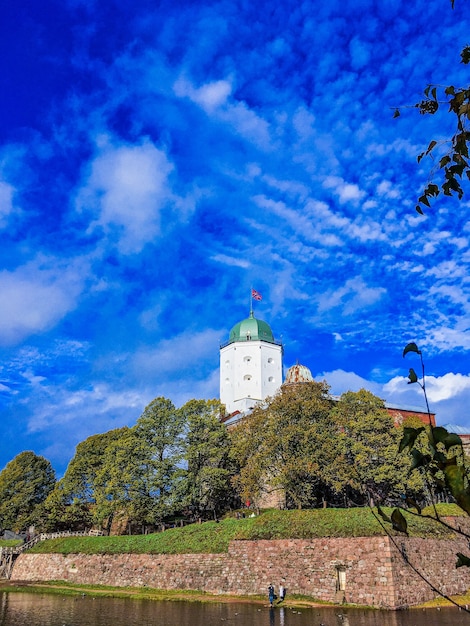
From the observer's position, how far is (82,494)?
155 ft

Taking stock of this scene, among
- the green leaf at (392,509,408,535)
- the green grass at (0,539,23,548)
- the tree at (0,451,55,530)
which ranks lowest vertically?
the green grass at (0,539,23,548)

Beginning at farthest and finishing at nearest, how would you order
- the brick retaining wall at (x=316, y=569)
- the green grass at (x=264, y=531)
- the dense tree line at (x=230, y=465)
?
1. the dense tree line at (x=230, y=465)
2. the green grass at (x=264, y=531)
3. the brick retaining wall at (x=316, y=569)

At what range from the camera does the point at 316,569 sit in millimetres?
25562

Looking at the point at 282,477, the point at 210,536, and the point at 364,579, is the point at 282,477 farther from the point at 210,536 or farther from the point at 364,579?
the point at 364,579

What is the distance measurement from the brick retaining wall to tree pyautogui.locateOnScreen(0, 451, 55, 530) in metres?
20.1

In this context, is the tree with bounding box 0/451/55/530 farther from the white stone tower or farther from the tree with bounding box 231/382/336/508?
the tree with bounding box 231/382/336/508

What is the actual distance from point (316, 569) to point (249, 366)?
37329mm

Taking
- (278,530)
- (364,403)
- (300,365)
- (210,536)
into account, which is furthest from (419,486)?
(300,365)

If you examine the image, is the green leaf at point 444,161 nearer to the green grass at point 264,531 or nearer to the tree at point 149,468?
the green grass at point 264,531

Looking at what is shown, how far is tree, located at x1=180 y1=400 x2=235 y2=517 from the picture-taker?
3900 centimetres

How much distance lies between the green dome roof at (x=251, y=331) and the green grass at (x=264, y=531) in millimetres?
30984

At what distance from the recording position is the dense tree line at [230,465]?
3425 centimetres

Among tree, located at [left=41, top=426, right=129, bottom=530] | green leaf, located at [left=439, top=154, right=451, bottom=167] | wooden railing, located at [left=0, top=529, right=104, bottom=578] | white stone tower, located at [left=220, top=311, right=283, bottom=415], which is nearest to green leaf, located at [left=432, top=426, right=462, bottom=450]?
green leaf, located at [left=439, top=154, right=451, bottom=167]

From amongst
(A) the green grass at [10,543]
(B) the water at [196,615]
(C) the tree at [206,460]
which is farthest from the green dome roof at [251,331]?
(B) the water at [196,615]
